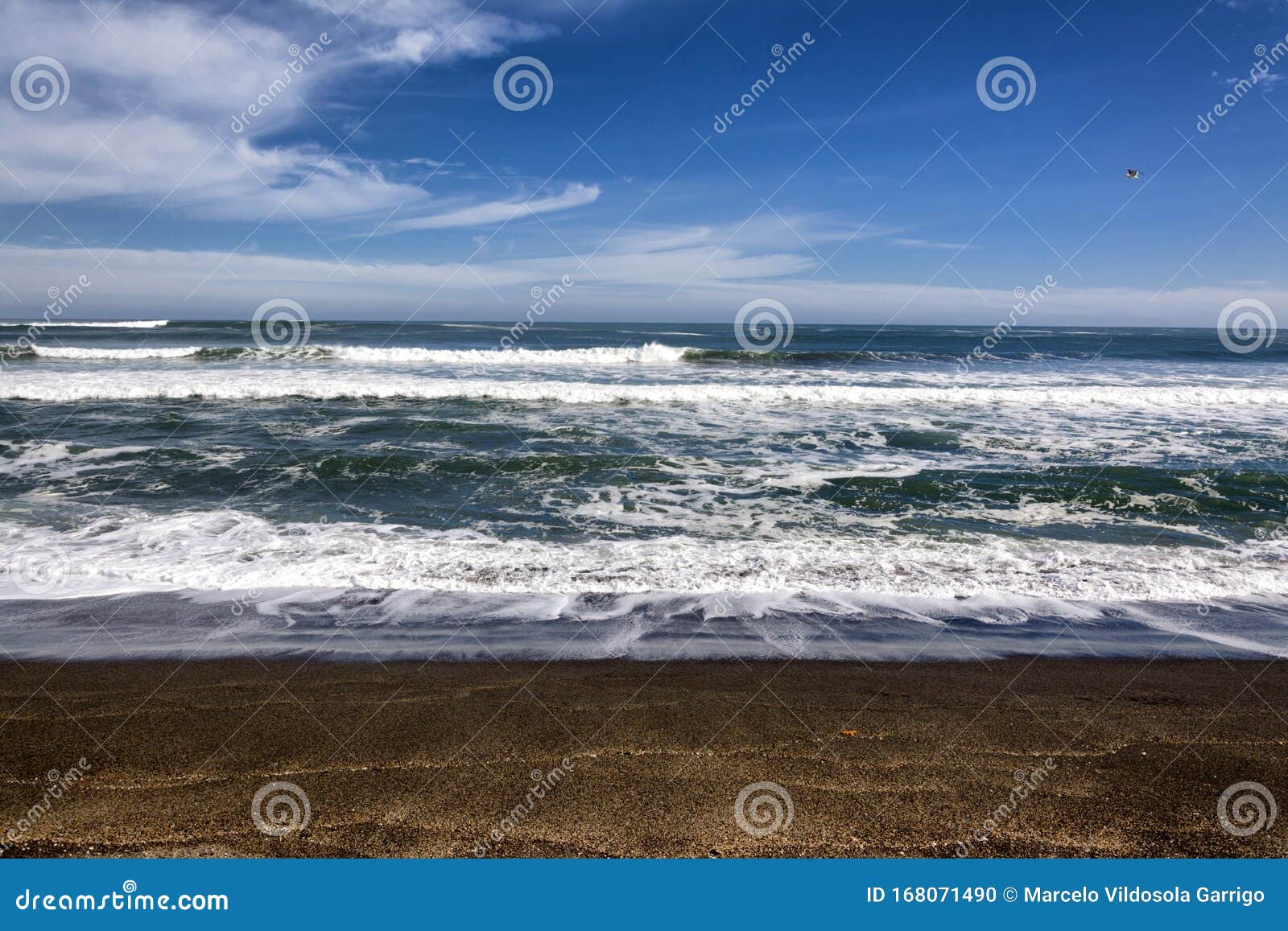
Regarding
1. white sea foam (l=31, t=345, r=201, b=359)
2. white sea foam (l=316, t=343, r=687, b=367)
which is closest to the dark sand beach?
white sea foam (l=316, t=343, r=687, b=367)

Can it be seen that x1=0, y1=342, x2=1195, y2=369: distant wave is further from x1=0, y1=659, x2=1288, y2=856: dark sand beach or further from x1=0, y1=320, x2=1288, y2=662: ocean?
x1=0, y1=659, x2=1288, y2=856: dark sand beach

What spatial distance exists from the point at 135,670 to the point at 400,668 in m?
1.64

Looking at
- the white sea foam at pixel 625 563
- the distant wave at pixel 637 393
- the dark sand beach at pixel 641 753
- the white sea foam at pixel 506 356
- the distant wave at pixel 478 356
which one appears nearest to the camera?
the dark sand beach at pixel 641 753

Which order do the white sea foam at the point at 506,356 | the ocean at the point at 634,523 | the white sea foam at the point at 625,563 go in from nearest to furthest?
the ocean at the point at 634,523
the white sea foam at the point at 625,563
the white sea foam at the point at 506,356

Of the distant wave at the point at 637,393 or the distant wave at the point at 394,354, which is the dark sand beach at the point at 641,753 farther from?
the distant wave at the point at 394,354

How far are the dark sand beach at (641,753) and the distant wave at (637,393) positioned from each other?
535 inches

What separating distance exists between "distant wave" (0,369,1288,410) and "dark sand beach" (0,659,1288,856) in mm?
13592

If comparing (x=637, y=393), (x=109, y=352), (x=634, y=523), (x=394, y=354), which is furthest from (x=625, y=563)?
(x=109, y=352)

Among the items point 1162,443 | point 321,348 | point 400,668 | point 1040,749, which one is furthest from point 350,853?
point 321,348

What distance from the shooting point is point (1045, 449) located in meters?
11.9

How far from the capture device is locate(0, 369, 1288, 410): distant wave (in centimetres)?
1756

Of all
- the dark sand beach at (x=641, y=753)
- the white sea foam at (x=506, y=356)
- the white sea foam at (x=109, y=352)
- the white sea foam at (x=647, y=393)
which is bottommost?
the dark sand beach at (x=641, y=753)

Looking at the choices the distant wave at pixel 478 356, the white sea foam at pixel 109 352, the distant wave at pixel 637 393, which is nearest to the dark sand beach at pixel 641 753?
the distant wave at pixel 637 393

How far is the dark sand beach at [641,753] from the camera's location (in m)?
2.65
